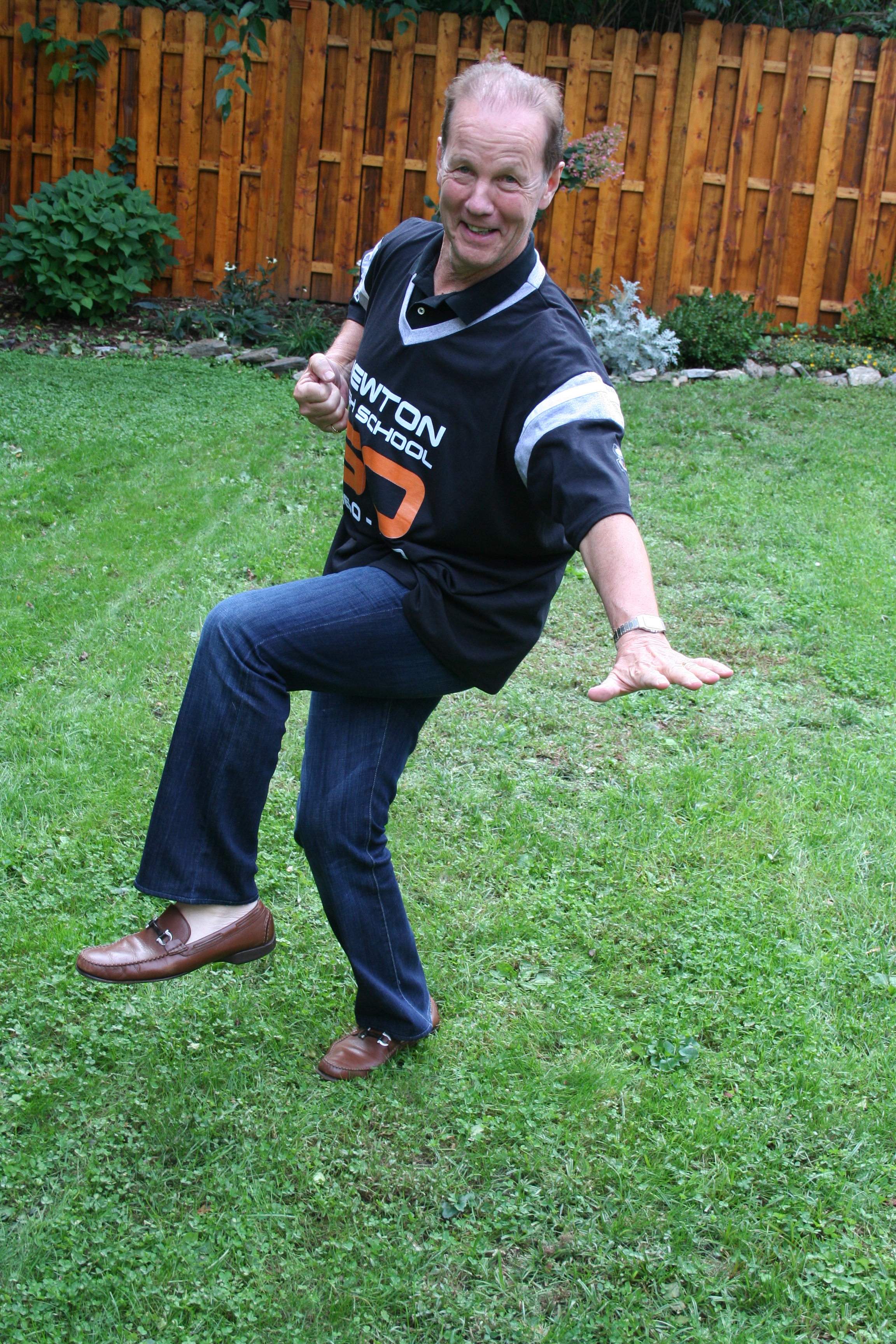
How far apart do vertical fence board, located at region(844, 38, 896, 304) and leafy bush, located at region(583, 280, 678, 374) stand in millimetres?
2345

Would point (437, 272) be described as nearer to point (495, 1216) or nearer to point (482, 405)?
point (482, 405)

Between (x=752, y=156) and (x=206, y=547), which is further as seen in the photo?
(x=752, y=156)

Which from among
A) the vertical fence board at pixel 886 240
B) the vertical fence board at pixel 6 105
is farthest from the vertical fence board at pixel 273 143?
the vertical fence board at pixel 886 240

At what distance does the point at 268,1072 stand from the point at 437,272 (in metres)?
1.94

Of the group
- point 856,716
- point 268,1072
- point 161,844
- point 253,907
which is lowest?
point 268,1072

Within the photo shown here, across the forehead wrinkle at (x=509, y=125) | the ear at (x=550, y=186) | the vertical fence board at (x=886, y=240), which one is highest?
the vertical fence board at (x=886, y=240)

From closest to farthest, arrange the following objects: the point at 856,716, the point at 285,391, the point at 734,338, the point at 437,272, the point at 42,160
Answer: the point at 437,272
the point at 856,716
the point at 285,391
the point at 734,338
the point at 42,160

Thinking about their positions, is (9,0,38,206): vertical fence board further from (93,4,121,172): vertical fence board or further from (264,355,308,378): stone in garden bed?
(264,355,308,378): stone in garden bed

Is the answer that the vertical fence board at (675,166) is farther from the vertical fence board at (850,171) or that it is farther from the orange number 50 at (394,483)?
the orange number 50 at (394,483)

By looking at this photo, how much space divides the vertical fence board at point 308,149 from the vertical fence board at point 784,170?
4248 millimetres

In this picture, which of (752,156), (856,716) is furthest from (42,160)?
(856,716)

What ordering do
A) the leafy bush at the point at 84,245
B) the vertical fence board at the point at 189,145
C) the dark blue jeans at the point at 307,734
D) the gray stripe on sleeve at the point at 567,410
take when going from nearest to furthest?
the gray stripe on sleeve at the point at 567,410, the dark blue jeans at the point at 307,734, the leafy bush at the point at 84,245, the vertical fence board at the point at 189,145

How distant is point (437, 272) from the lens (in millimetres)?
2271

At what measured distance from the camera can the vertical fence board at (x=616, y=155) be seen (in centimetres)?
1003
